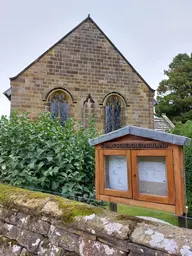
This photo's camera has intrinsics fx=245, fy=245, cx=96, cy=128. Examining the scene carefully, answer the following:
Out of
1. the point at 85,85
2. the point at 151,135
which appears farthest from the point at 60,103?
the point at 151,135

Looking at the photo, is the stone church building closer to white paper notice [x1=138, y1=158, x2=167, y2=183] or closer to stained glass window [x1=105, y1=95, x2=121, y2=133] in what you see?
stained glass window [x1=105, y1=95, x2=121, y2=133]

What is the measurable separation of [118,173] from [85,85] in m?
10.7

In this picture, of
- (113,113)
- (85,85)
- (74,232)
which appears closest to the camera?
(74,232)

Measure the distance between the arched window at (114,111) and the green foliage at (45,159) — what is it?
927 cm

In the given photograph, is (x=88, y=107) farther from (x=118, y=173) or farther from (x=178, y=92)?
(x=178, y=92)

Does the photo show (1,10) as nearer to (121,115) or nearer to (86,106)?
(86,106)

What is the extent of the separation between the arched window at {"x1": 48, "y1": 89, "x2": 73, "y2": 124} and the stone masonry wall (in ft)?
33.4

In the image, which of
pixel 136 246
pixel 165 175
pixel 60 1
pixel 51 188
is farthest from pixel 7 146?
pixel 60 1

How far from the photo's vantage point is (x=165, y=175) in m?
2.35

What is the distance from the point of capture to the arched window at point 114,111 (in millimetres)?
13382

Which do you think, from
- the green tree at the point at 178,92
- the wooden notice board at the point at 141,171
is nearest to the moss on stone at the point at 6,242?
the wooden notice board at the point at 141,171

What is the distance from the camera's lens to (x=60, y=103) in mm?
12758

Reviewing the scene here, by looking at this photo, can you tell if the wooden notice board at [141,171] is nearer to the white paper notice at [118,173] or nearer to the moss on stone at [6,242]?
the white paper notice at [118,173]

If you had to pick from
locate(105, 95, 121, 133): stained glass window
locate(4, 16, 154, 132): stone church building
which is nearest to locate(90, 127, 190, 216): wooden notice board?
locate(4, 16, 154, 132): stone church building
